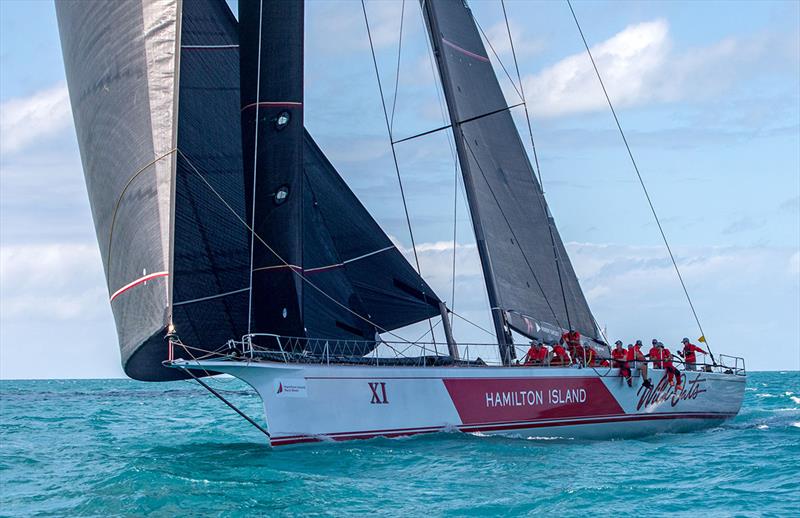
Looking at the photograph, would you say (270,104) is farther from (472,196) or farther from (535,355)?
(535,355)

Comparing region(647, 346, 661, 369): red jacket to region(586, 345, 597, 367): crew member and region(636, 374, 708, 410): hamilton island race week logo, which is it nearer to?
region(636, 374, 708, 410): hamilton island race week logo

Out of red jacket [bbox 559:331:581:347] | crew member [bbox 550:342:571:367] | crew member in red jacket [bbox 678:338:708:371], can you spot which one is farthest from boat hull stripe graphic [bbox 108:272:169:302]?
crew member in red jacket [bbox 678:338:708:371]

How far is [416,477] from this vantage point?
45.2ft

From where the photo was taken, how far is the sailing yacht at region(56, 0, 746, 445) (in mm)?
14602

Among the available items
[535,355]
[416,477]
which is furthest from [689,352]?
[416,477]

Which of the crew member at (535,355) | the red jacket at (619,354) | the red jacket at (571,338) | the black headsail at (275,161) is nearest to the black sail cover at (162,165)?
the black headsail at (275,161)

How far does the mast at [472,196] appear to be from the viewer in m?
19.5

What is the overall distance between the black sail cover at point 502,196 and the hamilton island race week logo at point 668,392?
2.11 metres

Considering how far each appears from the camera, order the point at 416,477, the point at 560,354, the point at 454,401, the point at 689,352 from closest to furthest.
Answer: the point at 416,477 < the point at 454,401 < the point at 560,354 < the point at 689,352

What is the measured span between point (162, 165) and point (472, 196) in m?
7.28

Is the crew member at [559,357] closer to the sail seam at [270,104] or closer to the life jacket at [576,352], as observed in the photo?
the life jacket at [576,352]

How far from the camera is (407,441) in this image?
1586 cm

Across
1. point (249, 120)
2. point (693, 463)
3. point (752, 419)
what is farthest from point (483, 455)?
point (752, 419)

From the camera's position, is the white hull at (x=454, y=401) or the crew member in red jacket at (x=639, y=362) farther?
the crew member in red jacket at (x=639, y=362)
